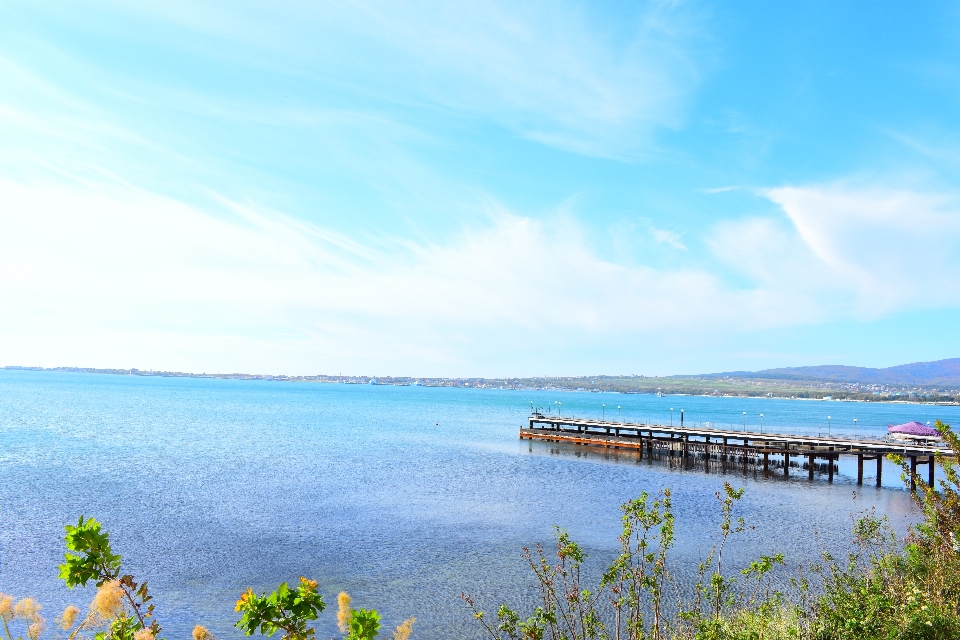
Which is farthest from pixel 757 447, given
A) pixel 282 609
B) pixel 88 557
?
pixel 88 557

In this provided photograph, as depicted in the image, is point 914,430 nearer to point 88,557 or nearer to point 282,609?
point 282,609

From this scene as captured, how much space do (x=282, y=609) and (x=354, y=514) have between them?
30.4m

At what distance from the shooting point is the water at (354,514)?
22.1 metres

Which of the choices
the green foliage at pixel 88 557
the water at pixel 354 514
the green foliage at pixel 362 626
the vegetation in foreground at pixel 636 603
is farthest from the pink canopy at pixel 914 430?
the green foliage at pixel 88 557

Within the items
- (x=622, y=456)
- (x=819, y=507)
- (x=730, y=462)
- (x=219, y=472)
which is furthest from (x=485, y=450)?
(x=819, y=507)

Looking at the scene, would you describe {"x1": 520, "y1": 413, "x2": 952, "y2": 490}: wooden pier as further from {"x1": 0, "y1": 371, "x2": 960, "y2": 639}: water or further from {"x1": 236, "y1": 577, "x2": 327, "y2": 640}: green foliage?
{"x1": 236, "y1": 577, "x2": 327, "y2": 640}: green foliage

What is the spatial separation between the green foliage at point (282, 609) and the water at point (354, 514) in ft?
48.9

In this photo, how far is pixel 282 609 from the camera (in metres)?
4.89

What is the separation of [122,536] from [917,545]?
28.5 m

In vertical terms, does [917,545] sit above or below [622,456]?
above

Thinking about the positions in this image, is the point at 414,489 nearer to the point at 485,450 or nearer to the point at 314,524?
the point at 314,524

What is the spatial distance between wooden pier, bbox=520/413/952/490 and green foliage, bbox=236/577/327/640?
47099 millimetres

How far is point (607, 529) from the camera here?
30375 millimetres

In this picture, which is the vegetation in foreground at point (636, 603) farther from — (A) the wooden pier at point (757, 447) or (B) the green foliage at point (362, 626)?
(A) the wooden pier at point (757, 447)
